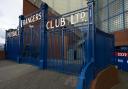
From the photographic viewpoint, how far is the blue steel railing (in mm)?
8398

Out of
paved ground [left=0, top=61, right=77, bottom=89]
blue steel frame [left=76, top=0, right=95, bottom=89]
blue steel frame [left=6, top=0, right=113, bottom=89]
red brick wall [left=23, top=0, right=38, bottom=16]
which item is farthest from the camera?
red brick wall [left=23, top=0, right=38, bottom=16]

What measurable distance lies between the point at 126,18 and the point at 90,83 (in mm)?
16632

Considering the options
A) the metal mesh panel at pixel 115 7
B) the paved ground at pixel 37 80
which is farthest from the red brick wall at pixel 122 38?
the paved ground at pixel 37 80

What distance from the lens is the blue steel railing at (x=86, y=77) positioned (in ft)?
27.6

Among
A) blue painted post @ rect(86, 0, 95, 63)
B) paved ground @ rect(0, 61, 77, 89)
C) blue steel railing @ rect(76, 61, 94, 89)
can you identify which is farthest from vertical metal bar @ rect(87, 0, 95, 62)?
paved ground @ rect(0, 61, 77, 89)

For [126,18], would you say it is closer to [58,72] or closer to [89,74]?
[58,72]

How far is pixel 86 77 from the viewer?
8.95 metres

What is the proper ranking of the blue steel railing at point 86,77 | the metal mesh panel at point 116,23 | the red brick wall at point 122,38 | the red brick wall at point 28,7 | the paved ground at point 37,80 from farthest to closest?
the red brick wall at point 28,7 < the metal mesh panel at point 116,23 < the red brick wall at point 122,38 < the paved ground at point 37,80 < the blue steel railing at point 86,77

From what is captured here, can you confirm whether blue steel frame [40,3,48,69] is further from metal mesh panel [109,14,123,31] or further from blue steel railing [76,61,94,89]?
metal mesh panel [109,14,123,31]

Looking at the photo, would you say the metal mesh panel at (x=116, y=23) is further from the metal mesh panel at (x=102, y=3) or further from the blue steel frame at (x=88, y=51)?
the blue steel frame at (x=88, y=51)

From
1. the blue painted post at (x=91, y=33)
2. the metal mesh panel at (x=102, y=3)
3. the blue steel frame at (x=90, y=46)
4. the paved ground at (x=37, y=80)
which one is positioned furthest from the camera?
the metal mesh panel at (x=102, y=3)

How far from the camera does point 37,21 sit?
54.4 feet

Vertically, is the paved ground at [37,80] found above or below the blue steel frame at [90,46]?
below

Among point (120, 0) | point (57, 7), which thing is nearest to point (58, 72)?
point (120, 0)
